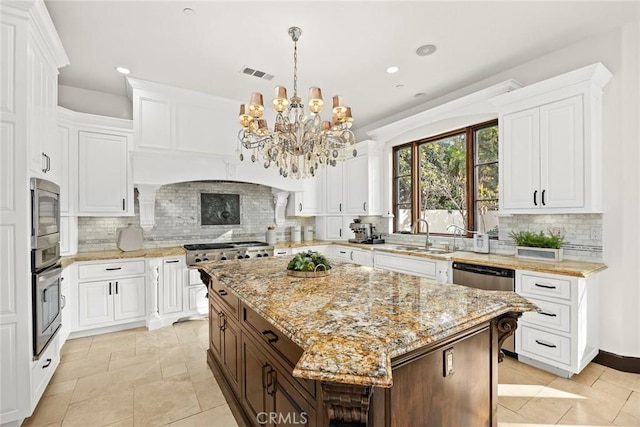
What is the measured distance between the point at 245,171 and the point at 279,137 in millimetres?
2410

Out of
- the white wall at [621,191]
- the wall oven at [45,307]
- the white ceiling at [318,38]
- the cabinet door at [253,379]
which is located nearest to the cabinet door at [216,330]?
the cabinet door at [253,379]

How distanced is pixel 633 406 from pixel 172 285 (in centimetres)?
450

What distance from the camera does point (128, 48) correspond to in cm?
304

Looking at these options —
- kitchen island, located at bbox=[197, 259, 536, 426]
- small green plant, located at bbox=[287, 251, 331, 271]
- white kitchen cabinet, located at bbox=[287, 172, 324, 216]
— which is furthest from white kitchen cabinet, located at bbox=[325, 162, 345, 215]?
kitchen island, located at bbox=[197, 259, 536, 426]

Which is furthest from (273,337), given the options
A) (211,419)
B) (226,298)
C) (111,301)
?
(111,301)

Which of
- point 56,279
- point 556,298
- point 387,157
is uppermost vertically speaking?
point 387,157

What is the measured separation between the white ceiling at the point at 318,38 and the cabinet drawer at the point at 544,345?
268 centimetres

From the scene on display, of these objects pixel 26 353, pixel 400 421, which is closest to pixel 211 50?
pixel 26 353

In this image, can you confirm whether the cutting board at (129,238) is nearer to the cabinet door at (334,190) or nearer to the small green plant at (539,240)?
the cabinet door at (334,190)

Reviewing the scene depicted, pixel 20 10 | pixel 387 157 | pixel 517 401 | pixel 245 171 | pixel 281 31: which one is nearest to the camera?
pixel 20 10

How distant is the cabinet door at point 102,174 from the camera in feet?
12.4

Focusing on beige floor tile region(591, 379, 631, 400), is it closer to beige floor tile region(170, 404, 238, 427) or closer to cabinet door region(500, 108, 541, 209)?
cabinet door region(500, 108, 541, 209)

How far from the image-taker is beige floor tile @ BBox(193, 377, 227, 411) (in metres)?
2.32

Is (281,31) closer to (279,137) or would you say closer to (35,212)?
(279,137)
